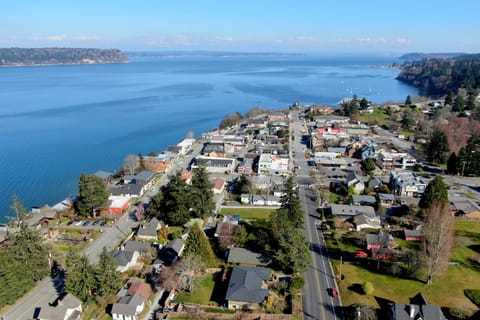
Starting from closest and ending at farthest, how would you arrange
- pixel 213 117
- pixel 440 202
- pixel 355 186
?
pixel 440 202 < pixel 355 186 < pixel 213 117

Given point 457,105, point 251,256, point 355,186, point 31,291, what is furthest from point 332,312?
point 457,105

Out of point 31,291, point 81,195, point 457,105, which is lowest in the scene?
point 31,291

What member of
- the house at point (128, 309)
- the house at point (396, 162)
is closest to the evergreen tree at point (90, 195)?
the house at point (128, 309)

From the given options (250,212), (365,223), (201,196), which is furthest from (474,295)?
(201,196)

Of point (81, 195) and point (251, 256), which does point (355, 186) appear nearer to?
point (251, 256)

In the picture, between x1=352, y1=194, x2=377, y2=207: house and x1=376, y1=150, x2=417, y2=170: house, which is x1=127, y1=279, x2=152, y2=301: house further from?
x1=376, y1=150, x2=417, y2=170: house

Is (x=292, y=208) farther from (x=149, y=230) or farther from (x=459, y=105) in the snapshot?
(x=459, y=105)

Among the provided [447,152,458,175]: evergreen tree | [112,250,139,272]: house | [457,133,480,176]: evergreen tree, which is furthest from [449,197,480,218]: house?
[112,250,139,272]: house
